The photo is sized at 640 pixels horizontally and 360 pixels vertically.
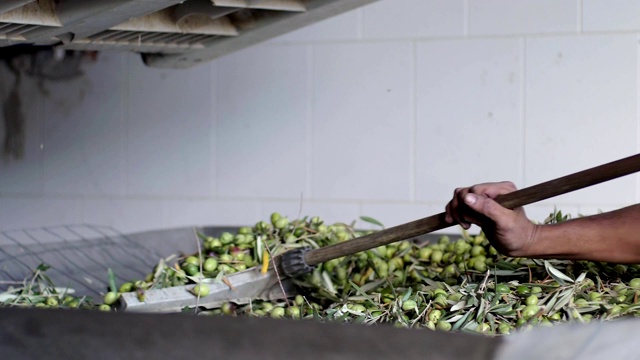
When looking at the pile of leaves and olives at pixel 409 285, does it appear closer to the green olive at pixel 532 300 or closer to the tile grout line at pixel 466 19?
the green olive at pixel 532 300

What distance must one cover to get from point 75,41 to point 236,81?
1.76 m

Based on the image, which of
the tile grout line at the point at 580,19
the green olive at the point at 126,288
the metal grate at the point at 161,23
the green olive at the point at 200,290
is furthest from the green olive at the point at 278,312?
the tile grout line at the point at 580,19

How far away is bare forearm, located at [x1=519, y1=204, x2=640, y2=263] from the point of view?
200 cm

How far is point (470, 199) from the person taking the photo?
1932 mm

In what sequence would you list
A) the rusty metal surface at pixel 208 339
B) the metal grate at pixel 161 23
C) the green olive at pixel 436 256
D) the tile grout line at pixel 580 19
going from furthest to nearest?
the tile grout line at pixel 580 19
the green olive at pixel 436 256
the metal grate at pixel 161 23
the rusty metal surface at pixel 208 339

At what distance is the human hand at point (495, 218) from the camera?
1.93m

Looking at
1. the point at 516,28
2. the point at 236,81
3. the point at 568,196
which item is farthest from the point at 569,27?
the point at 236,81

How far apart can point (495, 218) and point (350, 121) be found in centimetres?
179

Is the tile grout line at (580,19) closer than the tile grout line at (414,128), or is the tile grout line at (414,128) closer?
the tile grout line at (580,19)

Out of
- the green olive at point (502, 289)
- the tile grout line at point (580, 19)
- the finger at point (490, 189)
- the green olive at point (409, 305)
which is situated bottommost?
the green olive at point (409, 305)

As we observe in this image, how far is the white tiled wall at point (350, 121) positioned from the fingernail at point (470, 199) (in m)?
1.57

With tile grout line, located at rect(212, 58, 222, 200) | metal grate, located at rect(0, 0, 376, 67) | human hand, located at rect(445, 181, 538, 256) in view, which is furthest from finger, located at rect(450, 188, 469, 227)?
tile grout line, located at rect(212, 58, 222, 200)

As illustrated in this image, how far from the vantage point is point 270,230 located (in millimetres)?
2564

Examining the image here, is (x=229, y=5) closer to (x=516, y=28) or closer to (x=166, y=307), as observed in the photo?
(x=166, y=307)
